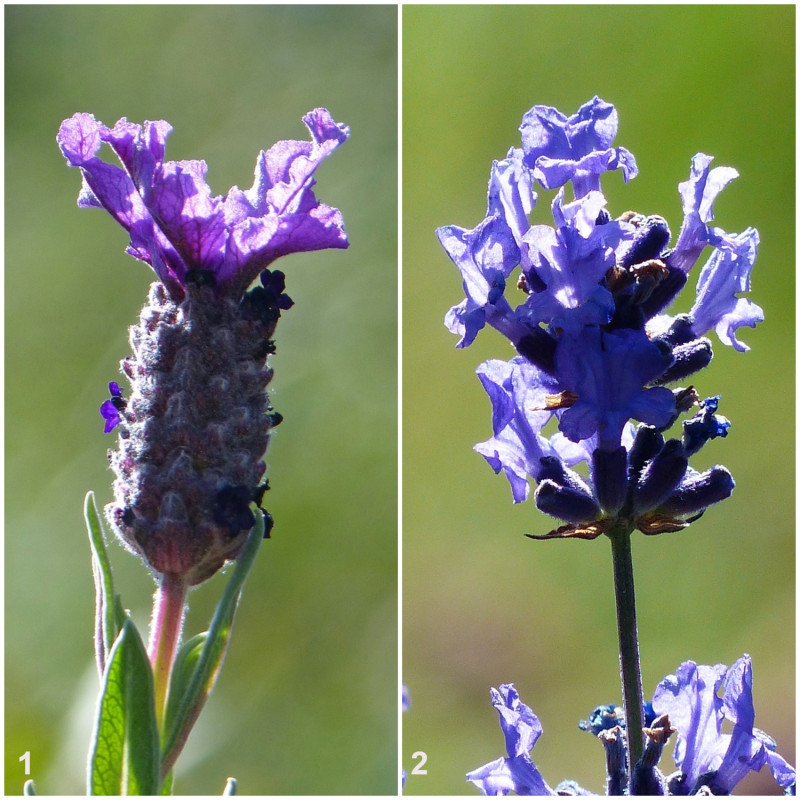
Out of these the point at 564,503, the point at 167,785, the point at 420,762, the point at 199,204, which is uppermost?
the point at 199,204

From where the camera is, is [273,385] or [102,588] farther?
[273,385]

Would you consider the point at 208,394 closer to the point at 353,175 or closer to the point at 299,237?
the point at 299,237

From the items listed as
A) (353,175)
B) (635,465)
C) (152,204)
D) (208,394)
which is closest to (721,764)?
(635,465)

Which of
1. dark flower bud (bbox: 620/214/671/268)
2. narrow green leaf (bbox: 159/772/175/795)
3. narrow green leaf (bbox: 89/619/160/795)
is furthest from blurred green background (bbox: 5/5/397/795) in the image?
dark flower bud (bbox: 620/214/671/268)

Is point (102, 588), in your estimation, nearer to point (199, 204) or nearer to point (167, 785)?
point (167, 785)

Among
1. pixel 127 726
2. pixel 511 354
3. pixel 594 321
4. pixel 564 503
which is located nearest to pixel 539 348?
pixel 594 321

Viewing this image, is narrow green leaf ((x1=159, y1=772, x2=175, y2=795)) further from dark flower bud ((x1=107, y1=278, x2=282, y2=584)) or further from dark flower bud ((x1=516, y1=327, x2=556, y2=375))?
dark flower bud ((x1=516, y1=327, x2=556, y2=375))
